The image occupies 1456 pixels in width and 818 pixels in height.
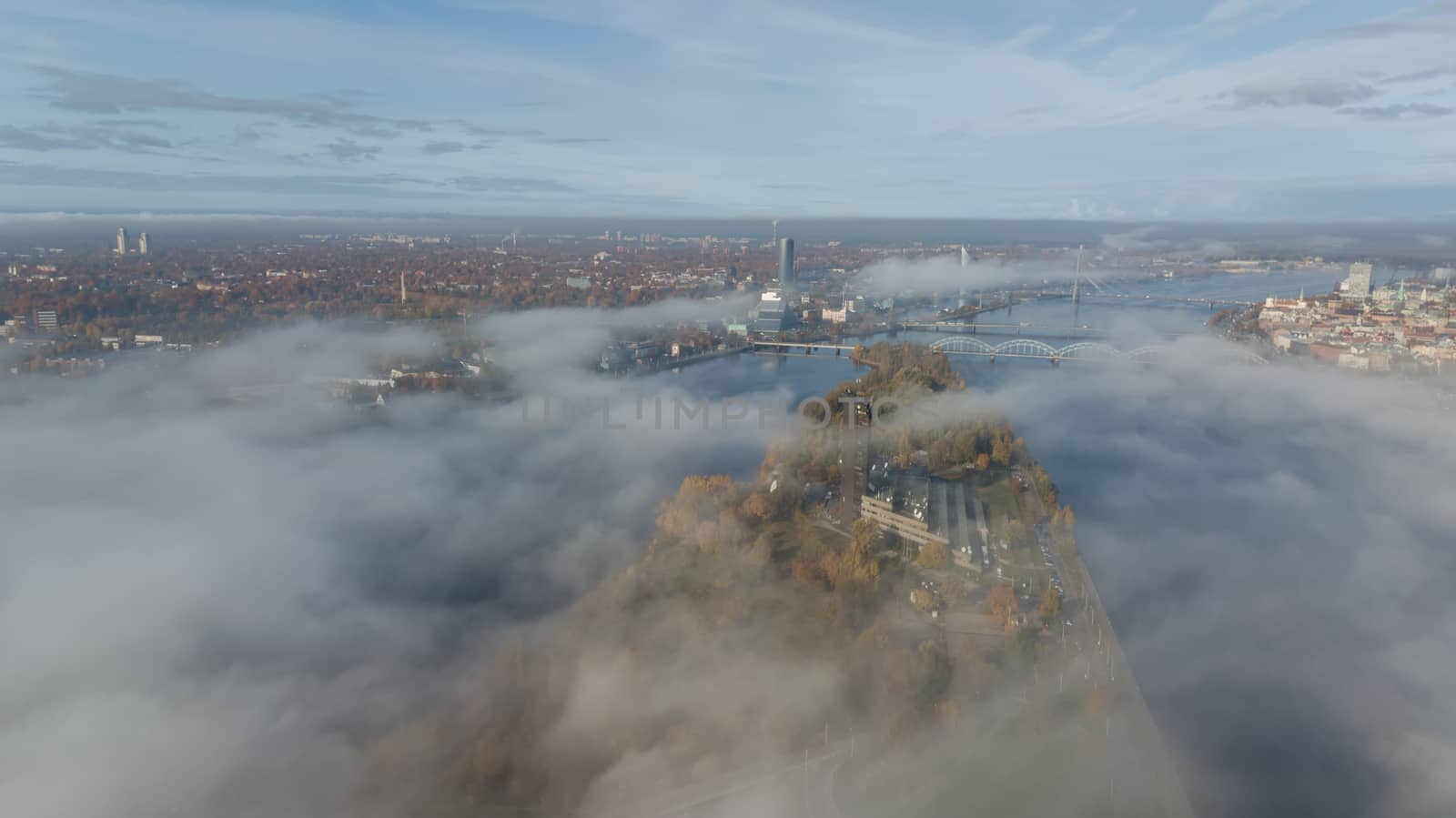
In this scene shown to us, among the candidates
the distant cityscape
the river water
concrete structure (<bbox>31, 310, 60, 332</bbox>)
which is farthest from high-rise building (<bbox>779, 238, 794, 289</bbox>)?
concrete structure (<bbox>31, 310, 60, 332</bbox>)

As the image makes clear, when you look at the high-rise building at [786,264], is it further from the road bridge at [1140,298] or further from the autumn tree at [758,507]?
the autumn tree at [758,507]

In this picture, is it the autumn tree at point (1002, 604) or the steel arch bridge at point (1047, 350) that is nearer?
the autumn tree at point (1002, 604)

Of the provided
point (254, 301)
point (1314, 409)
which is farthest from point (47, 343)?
point (1314, 409)

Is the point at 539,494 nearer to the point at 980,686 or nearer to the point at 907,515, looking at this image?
→ the point at 907,515

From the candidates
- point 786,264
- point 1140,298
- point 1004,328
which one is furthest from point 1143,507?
point 1140,298

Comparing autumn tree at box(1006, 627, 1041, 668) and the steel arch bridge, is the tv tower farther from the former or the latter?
autumn tree at box(1006, 627, 1041, 668)

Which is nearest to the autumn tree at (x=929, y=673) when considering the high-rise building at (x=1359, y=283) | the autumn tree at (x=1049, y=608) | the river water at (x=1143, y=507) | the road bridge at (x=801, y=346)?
the autumn tree at (x=1049, y=608)
